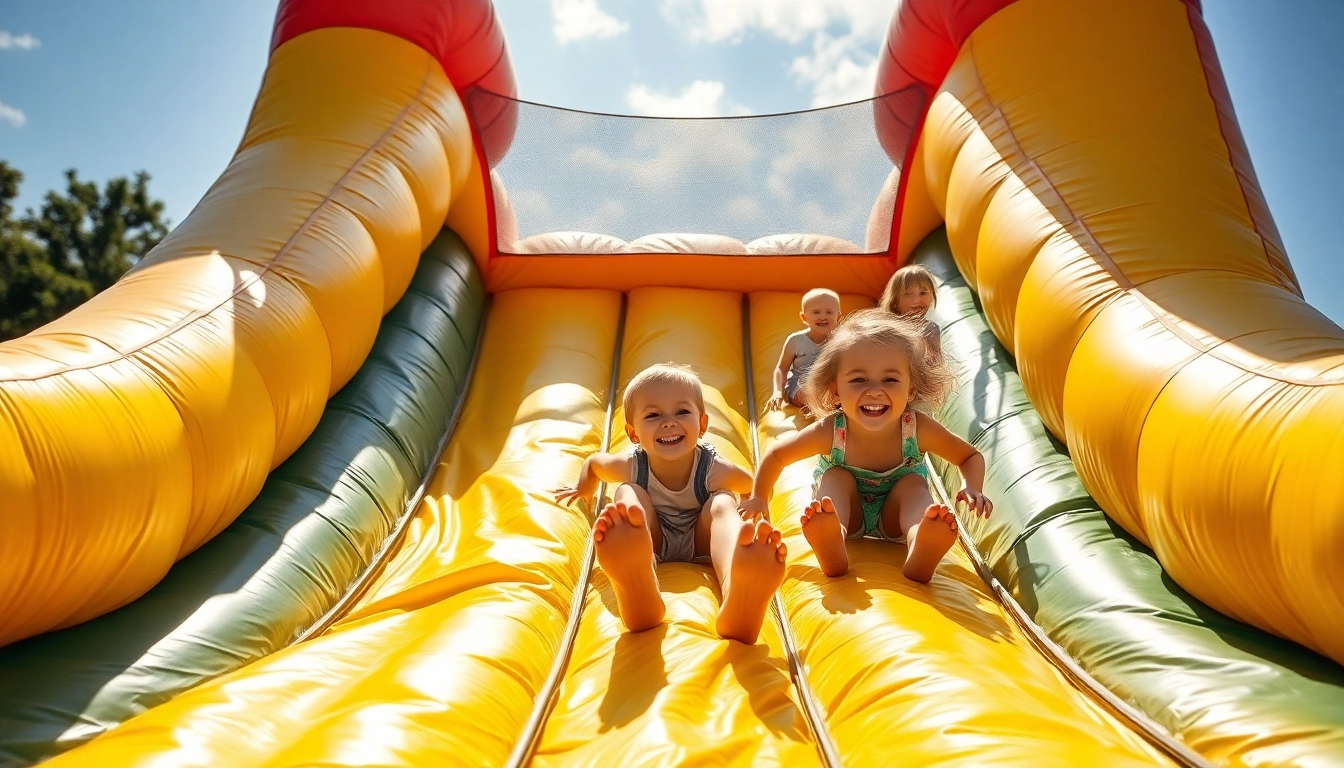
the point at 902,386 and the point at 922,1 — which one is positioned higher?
the point at 922,1

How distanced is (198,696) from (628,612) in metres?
0.61

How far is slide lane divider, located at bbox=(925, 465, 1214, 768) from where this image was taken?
1.16 m

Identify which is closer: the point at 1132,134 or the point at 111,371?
the point at 111,371

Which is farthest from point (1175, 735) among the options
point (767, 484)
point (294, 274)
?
point (294, 274)

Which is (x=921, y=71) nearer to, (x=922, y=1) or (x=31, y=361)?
(x=922, y=1)

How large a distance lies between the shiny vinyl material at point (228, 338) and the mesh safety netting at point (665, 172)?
0.28 m

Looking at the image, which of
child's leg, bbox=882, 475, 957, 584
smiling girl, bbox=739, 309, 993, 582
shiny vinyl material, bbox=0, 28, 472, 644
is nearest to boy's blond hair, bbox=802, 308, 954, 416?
smiling girl, bbox=739, 309, 993, 582

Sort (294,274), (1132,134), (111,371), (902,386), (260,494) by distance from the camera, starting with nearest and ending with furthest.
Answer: (111,371)
(902,386)
(260,494)
(294,274)
(1132,134)

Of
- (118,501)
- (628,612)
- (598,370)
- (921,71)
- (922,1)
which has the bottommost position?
(628,612)

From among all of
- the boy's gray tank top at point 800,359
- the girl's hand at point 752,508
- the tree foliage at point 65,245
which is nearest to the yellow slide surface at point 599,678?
the girl's hand at point 752,508

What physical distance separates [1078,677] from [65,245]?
50.1 feet

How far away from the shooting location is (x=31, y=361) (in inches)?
56.1

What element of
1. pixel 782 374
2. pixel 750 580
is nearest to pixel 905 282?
pixel 782 374

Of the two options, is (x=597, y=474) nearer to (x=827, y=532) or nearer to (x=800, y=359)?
(x=827, y=532)
